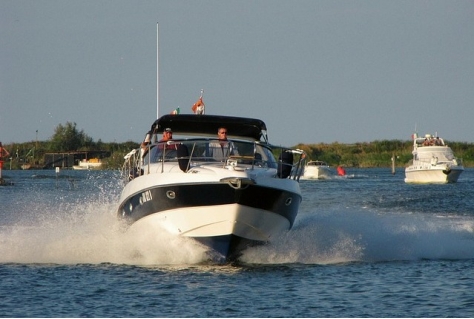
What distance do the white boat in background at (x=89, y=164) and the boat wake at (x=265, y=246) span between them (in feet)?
289

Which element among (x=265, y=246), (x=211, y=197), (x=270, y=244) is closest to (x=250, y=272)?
(x=265, y=246)

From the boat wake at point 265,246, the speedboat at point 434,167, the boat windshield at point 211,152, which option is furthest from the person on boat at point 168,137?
the speedboat at point 434,167

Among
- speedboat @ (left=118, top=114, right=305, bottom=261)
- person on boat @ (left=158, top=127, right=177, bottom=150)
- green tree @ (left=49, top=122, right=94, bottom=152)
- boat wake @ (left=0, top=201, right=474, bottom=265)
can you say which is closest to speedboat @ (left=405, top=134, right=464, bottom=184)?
boat wake @ (left=0, top=201, right=474, bottom=265)

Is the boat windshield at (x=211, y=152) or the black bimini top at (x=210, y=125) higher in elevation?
the black bimini top at (x=210, y=125)

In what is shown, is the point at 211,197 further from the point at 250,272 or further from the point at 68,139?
the point at 68,139

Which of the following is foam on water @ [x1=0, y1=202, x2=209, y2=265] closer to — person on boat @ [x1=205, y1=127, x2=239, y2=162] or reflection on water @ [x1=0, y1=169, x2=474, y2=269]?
reflection on water @ [x1=0, y1=169, x2=474, y2=269]

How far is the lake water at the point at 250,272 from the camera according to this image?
543 inches

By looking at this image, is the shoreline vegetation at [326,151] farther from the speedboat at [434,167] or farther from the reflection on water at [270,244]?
the reflection on water at [270,244]

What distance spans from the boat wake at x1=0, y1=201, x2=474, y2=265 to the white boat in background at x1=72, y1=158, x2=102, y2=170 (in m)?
88.2

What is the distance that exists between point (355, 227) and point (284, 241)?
386 cm

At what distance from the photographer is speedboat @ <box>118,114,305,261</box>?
16469 mm

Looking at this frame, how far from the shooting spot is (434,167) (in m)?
66.1

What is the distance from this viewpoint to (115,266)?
17.7 m

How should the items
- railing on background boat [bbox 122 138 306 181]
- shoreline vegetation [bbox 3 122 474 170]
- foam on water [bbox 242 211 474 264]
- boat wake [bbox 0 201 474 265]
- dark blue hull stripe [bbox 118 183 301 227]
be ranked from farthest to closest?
shoreline vegetation [bbox 3 122 474 170], foam on water [bbox 242 211 474 264], boat wake [bbox 0 201 474 265], railing on background boat [bbox 122 138 306 181], dark blue hull stripe [bbox 118 183 301 227]
